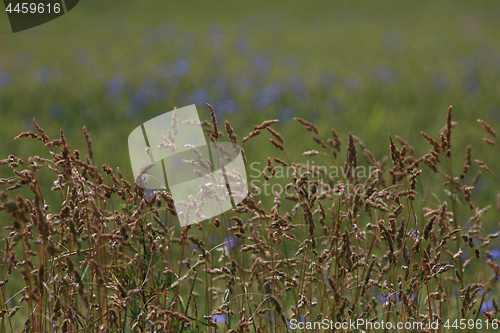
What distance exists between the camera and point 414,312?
1603mm

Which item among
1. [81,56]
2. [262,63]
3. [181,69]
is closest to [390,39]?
[262,63]

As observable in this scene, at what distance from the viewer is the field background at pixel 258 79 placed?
14.9 feet

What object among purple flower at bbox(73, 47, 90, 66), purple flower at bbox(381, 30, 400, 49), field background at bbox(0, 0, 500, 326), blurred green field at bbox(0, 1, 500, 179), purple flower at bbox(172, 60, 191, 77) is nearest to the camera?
field background at bbox(0, 0, 500, 326)

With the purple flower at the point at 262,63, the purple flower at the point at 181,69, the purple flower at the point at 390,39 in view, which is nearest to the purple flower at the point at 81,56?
the purple flower at the point at 181,69

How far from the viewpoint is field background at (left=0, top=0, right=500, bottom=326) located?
4.54 m

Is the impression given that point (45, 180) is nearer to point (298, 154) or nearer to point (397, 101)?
point (298, 154)

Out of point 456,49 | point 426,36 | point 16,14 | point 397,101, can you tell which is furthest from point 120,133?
point 426,36

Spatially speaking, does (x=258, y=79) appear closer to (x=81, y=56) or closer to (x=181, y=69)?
(x=181, y=69)

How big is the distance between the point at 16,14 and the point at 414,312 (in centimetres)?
427

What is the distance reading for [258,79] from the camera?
6.45 meters

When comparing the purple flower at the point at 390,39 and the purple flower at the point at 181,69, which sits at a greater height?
the purple flower at the point at 390,39

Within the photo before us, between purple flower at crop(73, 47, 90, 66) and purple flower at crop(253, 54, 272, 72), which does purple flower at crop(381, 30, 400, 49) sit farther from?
purple flower at crop(73, 47, 90, 66)

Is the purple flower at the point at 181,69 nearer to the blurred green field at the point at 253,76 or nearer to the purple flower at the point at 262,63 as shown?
the blurred green field at the point at 253,76

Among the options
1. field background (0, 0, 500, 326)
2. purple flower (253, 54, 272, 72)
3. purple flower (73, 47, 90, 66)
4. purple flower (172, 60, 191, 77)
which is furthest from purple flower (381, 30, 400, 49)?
purple flower (73, 47, 90, 66)
